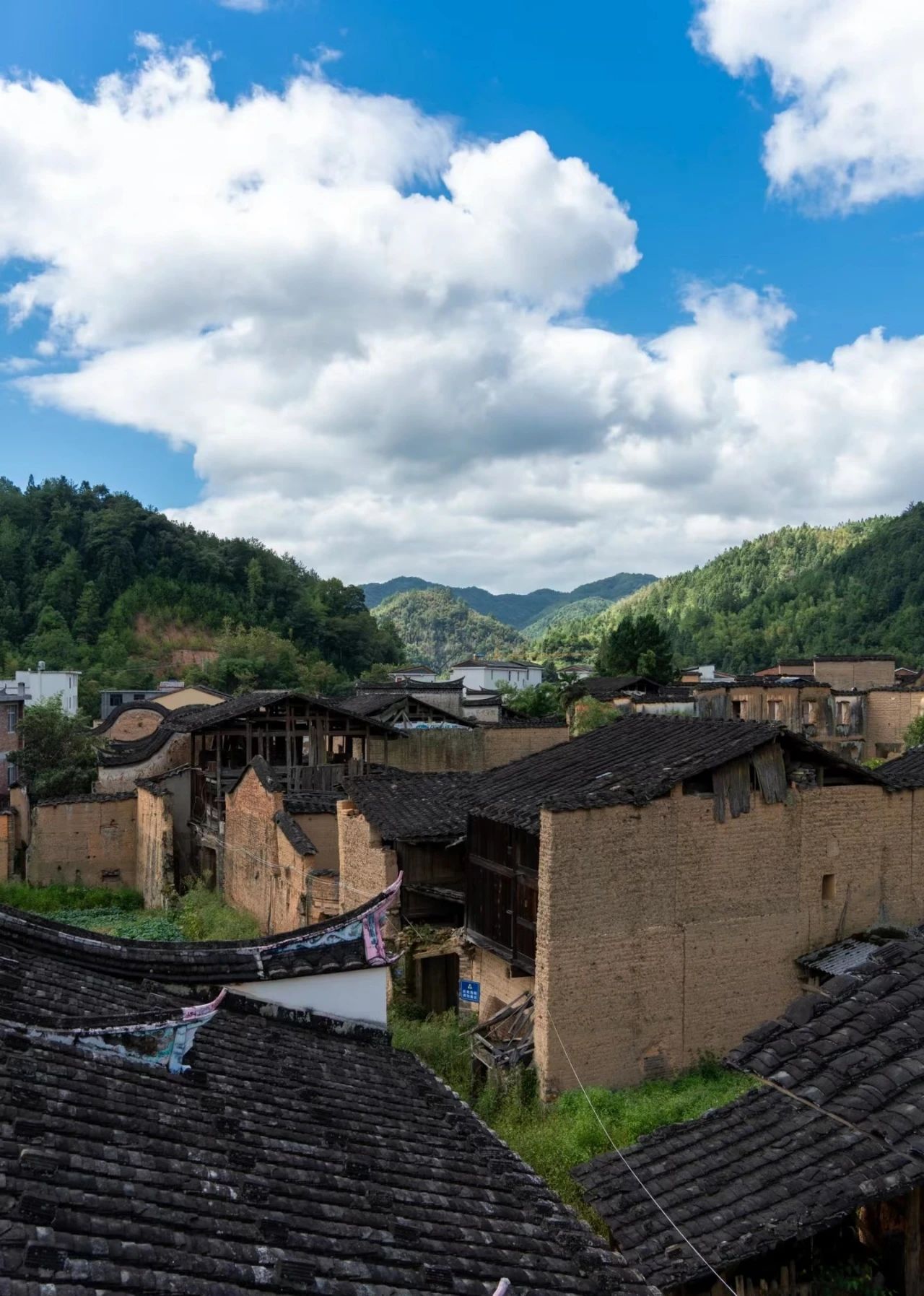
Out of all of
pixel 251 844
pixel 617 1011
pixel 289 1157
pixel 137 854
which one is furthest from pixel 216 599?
pixel 289 1157

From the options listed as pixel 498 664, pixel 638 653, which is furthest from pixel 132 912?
pixel 498 664

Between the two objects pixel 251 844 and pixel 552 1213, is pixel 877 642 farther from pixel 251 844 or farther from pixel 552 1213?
pixel 552 1213

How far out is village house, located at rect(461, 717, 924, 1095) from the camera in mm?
12227

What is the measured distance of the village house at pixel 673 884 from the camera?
12.2m

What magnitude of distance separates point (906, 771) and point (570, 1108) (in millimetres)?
8529

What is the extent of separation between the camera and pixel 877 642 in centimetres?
9231

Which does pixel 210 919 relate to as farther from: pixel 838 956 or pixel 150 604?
pixel 150 604

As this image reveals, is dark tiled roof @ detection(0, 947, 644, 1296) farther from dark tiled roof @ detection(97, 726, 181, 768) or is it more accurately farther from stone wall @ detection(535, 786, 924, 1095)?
dark tiled roof @ detection(97, 726, 181, 768)

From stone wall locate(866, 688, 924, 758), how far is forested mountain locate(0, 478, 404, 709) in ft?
125

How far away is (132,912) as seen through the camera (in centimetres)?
2733

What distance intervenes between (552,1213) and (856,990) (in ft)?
7.67

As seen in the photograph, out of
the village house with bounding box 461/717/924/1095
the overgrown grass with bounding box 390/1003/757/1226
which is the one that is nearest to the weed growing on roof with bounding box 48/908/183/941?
the overgrown grass with bounding box 390/1003/757/1226

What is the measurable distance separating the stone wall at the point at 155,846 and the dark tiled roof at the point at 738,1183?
22285 millimetres

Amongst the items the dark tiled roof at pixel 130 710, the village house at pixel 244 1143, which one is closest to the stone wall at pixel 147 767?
the dark tiled roof at pixel 130 710
